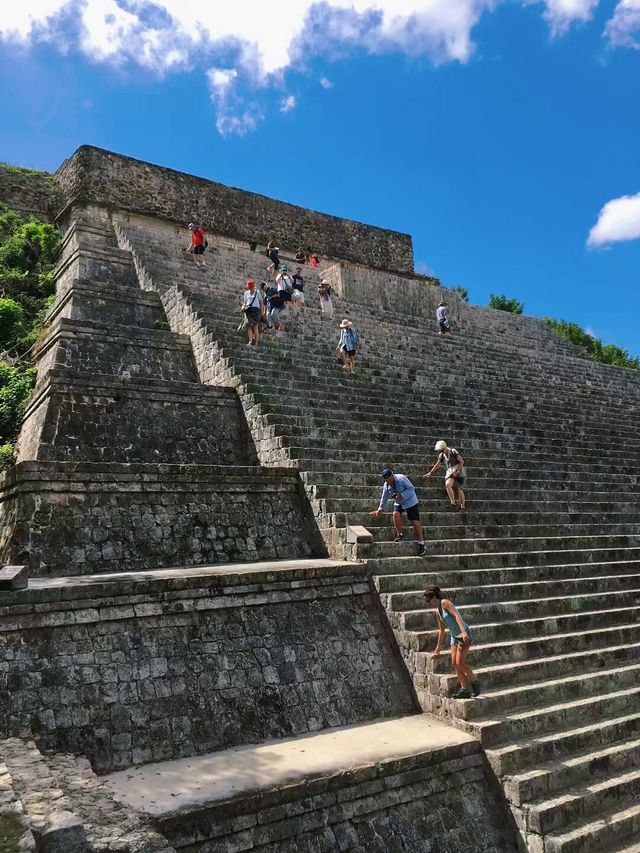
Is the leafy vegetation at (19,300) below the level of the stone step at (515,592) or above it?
above

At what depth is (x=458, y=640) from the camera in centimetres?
539

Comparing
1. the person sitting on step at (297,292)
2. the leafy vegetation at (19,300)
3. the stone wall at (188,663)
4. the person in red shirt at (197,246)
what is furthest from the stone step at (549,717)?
the person in red shirt at (197,246)

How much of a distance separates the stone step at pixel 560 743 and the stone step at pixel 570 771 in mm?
43

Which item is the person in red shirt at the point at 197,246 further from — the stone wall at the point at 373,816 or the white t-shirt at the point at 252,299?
the stone wall at the point at 373,816

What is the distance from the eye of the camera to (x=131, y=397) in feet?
28.9

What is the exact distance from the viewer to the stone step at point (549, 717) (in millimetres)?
Answer: 5070

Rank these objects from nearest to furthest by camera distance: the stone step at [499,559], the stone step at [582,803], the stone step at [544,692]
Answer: the stone step at [582,803] < the stone step at [544,692] < the stone step at [499,559]

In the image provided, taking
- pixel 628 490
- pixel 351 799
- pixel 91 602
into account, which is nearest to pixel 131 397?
pixel 91 602

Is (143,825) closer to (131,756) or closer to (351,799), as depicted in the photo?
(131,756)

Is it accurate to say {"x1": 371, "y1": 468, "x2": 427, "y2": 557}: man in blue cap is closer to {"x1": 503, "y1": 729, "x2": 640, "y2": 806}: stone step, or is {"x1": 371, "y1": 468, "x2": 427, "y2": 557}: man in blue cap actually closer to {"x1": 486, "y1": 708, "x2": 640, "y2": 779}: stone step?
{"x1": 486, "y1": 708, "x2": 640, "y2": 779}: stone step

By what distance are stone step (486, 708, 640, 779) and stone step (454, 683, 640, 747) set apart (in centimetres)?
5

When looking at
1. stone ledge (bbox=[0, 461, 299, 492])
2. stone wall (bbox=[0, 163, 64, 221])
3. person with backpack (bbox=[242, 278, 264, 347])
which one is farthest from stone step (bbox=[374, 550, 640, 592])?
stone wall (bbox=[0, 163, 64, 221])

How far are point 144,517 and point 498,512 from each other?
479 centimetres

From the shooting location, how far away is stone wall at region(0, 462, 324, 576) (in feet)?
20.6
